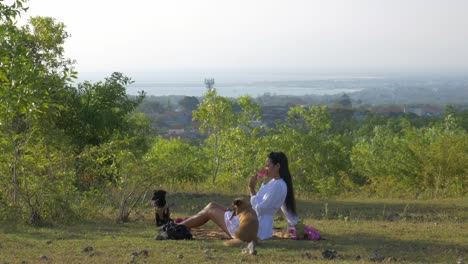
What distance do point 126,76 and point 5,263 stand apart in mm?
10723

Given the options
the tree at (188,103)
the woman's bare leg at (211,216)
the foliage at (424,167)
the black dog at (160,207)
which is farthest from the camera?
the tree at (188,103)

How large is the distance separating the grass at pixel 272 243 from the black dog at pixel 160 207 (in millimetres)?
252

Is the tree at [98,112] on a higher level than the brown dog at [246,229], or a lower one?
higher

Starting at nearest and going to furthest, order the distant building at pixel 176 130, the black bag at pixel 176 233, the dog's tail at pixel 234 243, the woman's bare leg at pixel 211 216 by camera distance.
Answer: the dog's tail at pixel 234 243, the black bag at pixel 176 233, the woman's bare leg at pixel 211 216, the distant building at pixel 176 130

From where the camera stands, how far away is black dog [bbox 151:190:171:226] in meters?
10.1

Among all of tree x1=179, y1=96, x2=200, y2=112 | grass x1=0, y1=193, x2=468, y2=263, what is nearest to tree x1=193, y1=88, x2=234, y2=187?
grass x1=0, y1=193, x2=468, y2=263

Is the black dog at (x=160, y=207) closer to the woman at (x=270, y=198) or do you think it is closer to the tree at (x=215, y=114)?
the woman at (x=270, y=198)

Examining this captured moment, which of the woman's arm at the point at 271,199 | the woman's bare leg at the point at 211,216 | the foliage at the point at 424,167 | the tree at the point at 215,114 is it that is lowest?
the foliage at the point at 424,167

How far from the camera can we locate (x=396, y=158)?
21.3 metres

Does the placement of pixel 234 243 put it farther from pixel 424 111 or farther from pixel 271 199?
pixel 424 111

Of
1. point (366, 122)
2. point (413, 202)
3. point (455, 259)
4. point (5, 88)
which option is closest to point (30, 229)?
point (5, 88)

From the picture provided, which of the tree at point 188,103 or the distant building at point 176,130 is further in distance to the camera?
the tree at point 188,103

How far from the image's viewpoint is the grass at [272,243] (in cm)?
776

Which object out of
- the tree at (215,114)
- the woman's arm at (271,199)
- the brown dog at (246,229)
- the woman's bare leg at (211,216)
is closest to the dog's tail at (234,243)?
the brown dog at (246,229)
